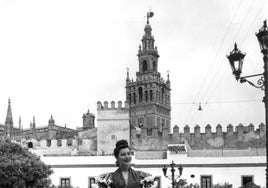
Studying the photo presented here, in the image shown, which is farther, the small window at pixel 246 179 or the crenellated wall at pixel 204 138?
the crenellated wall at pixel 204 138

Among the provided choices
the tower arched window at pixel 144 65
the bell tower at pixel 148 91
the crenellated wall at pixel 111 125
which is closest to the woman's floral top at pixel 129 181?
the crenellated wall at pixel 111 125

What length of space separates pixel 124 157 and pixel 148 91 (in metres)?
70.7

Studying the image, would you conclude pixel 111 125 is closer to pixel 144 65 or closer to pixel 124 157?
pixel 144 65

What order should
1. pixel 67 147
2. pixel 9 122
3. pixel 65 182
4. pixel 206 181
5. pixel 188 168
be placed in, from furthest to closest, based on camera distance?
pixel 9 122, pixel 67 147, pixel 65 182, pixel 188 168, pixel 206 181

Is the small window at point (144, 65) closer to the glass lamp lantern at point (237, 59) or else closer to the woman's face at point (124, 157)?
the glass lamp lantern at point (237, 59)

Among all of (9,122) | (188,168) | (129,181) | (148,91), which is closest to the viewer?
(129,181)

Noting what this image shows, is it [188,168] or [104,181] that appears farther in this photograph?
[188,168]

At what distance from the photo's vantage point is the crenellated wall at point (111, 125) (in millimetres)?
42344


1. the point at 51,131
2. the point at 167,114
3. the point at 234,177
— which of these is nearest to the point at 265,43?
the point at 234,177

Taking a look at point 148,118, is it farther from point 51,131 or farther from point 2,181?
point 2,181

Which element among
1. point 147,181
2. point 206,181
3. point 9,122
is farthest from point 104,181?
point 9,122

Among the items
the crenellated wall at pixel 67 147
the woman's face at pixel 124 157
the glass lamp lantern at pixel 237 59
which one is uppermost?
the glass lamp lantern at pixel 237 59

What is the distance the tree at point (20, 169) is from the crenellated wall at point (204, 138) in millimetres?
15530

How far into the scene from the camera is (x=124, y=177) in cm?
473
